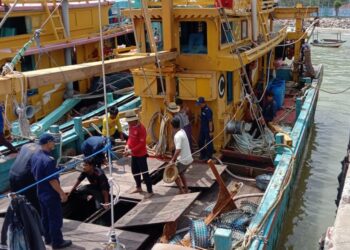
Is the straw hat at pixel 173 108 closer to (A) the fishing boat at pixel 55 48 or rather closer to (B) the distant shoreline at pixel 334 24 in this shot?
(A) the fishing boat at pixel 55 48

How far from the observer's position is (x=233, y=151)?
30.1 ft

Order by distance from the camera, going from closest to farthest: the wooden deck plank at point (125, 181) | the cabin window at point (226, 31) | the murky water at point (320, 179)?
the wooden deck plank at point (125, 181) → the cabin window at point (226, 31) → the murky water at point (320, 179)

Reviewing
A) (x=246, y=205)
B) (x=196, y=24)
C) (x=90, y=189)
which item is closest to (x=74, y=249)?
(x=90, y=189)

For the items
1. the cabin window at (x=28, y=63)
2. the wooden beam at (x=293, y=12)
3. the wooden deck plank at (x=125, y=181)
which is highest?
the wooden beam at (x=293, y=12)

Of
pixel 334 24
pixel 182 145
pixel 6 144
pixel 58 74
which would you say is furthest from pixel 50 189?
pixel 334 24

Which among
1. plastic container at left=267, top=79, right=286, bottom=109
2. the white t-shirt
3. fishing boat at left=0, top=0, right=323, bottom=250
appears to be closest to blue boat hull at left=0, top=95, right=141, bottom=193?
fishing boat at left=0, top=0, right=323, bottom=250

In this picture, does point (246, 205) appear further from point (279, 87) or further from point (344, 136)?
point (344, 136)

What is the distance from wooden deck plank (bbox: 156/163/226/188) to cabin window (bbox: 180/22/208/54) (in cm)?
231

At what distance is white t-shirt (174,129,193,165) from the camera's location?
283 inches

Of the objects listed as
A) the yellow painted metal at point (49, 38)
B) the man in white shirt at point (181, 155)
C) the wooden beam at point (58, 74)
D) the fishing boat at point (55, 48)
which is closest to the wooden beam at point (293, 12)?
the fishing boat at point (55, 48)

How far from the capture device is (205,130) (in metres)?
8.59

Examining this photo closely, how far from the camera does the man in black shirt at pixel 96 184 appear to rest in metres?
6.92

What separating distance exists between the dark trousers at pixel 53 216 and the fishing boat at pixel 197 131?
15.8 inches

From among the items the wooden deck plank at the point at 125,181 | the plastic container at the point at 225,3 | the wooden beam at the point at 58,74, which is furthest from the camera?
the plastic container at the point at 225,3
